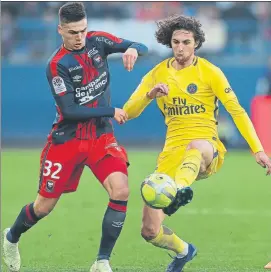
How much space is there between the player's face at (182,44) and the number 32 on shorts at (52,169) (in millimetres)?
1368

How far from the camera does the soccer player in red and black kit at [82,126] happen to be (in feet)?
25.3

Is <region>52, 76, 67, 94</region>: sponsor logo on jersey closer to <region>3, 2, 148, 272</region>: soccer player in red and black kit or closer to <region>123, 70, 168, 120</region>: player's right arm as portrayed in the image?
<region>3, 2, 148, 272</region>: soccer player in red and black kit

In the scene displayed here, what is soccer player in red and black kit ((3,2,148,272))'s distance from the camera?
7.71m

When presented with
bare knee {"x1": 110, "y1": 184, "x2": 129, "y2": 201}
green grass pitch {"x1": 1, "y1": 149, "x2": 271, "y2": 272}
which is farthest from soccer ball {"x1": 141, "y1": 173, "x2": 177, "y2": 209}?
green grass pitch {"x1": 1, "y1": 149, "x2": 271, "y2": 272}

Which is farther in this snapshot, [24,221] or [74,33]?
[24,221]

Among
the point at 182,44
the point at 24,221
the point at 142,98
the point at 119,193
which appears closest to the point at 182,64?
the point at 182,44

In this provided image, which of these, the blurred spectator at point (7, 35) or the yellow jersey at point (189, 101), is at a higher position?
the yellow jersey at point (189, 101)

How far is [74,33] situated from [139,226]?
12.3 ft

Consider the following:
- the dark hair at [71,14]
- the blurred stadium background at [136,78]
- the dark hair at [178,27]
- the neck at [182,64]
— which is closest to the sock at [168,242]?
the neck at [182,64]

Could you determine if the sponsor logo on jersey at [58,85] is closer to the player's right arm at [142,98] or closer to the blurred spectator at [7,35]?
the player's right arm at [142,98]

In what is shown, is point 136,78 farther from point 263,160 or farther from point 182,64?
point 263,160

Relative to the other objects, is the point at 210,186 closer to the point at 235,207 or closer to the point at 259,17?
the point at 235,207

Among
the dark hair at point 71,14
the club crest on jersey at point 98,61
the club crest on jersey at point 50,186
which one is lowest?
the club crest on jersey at point 50,186

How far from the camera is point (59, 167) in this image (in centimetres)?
800
